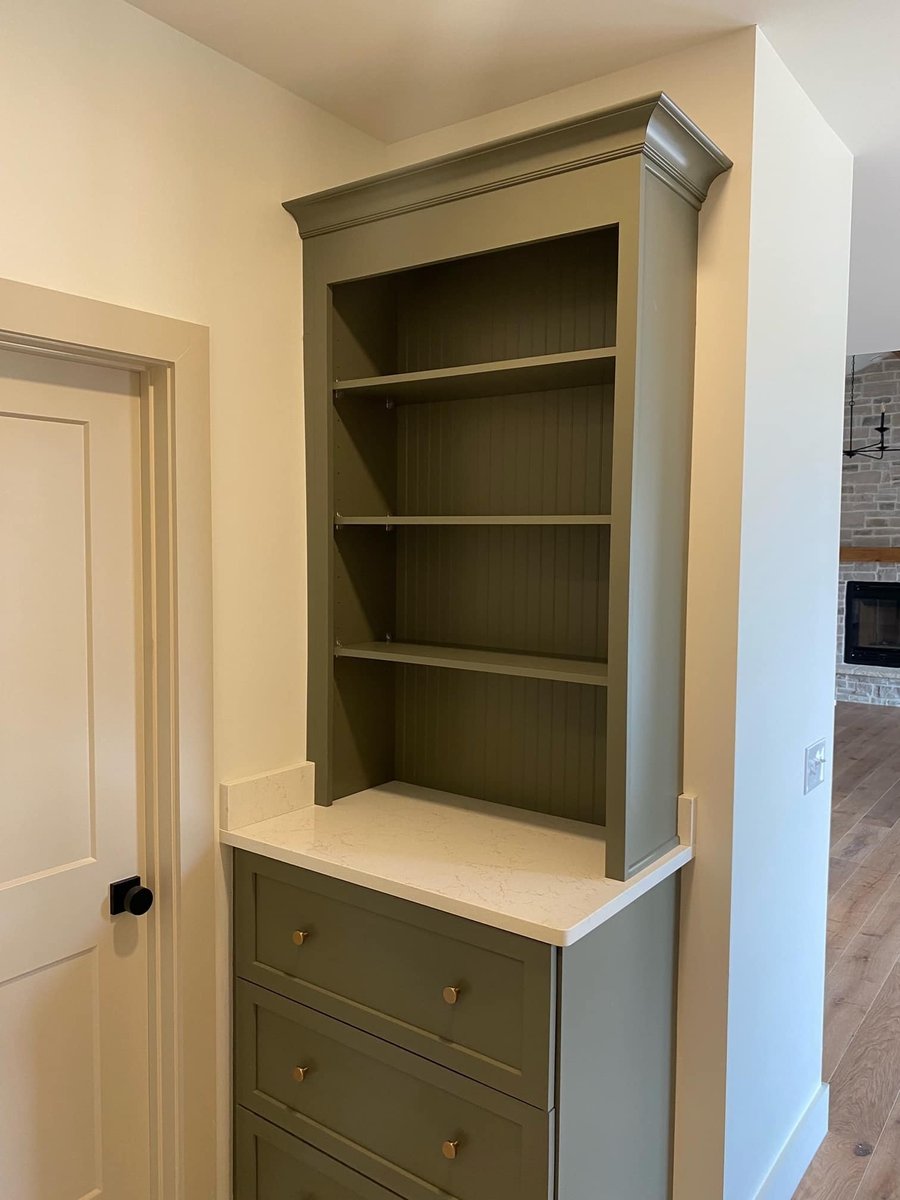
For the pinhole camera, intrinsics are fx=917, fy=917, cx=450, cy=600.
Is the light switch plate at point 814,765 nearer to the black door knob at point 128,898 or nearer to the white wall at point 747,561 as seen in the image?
the white wall at point 747,561

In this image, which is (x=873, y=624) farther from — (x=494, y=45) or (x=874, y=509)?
(x=494, y=45)

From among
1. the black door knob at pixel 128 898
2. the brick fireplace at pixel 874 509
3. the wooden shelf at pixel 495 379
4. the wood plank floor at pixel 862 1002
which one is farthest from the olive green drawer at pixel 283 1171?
the brick fireplace at pixel 874 509

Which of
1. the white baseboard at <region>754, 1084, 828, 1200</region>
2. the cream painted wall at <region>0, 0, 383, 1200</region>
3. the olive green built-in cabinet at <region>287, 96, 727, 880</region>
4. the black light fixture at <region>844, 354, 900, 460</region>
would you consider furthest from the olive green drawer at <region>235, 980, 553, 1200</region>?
the black light fixture at <region>844, 354, 900, 460</region>

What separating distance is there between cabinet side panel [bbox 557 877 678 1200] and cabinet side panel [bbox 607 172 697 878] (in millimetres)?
148

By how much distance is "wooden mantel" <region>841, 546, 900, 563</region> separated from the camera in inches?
338

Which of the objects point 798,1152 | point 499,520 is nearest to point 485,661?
point 499,520

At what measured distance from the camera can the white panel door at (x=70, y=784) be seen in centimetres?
172

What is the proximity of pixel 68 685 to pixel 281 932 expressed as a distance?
27.6 inches

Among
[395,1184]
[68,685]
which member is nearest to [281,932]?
[395,1184]

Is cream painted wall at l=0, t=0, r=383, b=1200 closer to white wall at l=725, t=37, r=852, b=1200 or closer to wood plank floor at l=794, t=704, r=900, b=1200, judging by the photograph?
white wall at l=725, t=37, r=852, b=1200

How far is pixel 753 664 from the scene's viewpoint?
1.97 m

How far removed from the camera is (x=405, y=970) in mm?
1777

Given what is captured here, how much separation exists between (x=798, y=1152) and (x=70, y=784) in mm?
2056

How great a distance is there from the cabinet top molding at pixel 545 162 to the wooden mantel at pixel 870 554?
7611mm
